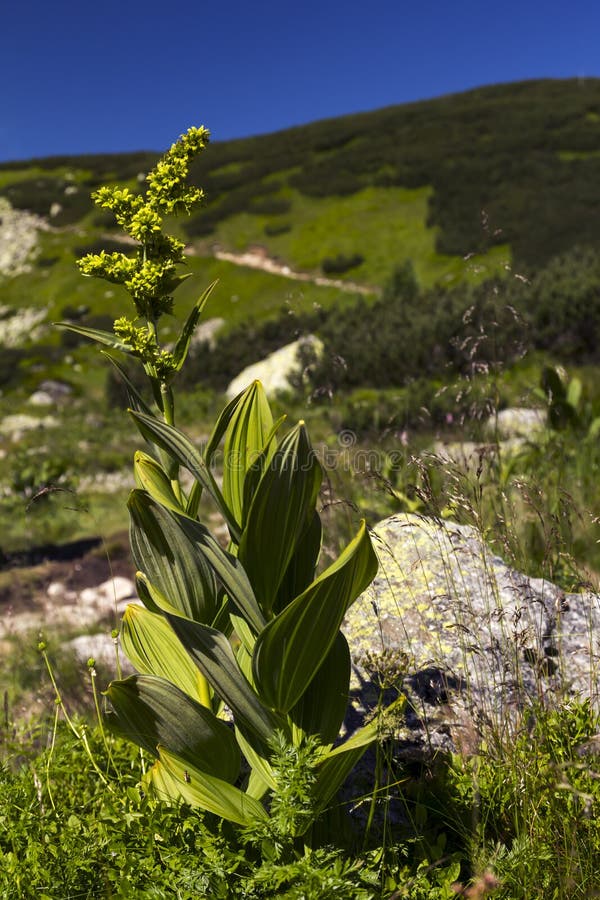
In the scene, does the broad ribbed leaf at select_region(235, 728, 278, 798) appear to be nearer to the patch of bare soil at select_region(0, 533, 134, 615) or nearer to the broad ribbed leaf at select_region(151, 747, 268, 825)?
the broad ribbed leaf at select_region(151, 747, 268, 825)

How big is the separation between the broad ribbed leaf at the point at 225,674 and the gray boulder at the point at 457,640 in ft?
1.27

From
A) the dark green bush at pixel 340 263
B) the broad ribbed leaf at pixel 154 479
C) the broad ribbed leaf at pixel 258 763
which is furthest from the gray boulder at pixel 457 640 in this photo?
the dark green bush at pixel 340 263

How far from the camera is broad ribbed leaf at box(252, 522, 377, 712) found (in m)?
1.80

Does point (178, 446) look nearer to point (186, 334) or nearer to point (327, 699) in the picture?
point (186, 334)

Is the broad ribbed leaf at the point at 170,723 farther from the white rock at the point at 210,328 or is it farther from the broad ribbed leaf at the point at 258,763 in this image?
the white rock at the point at 210,328

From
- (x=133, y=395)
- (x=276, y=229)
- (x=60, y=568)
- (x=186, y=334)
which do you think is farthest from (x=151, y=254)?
(x=276, y=229)

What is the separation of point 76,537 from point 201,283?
26.4m

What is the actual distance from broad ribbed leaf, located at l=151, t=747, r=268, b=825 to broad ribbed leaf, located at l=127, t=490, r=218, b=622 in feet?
1.44

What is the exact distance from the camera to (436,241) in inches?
1243

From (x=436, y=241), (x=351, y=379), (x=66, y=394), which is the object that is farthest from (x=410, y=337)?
(x=436, y=241)

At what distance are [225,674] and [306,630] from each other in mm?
265

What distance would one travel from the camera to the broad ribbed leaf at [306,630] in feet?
5.90

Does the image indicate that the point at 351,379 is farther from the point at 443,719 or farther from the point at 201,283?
the point at 201,283

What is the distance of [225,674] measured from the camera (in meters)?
1.92
